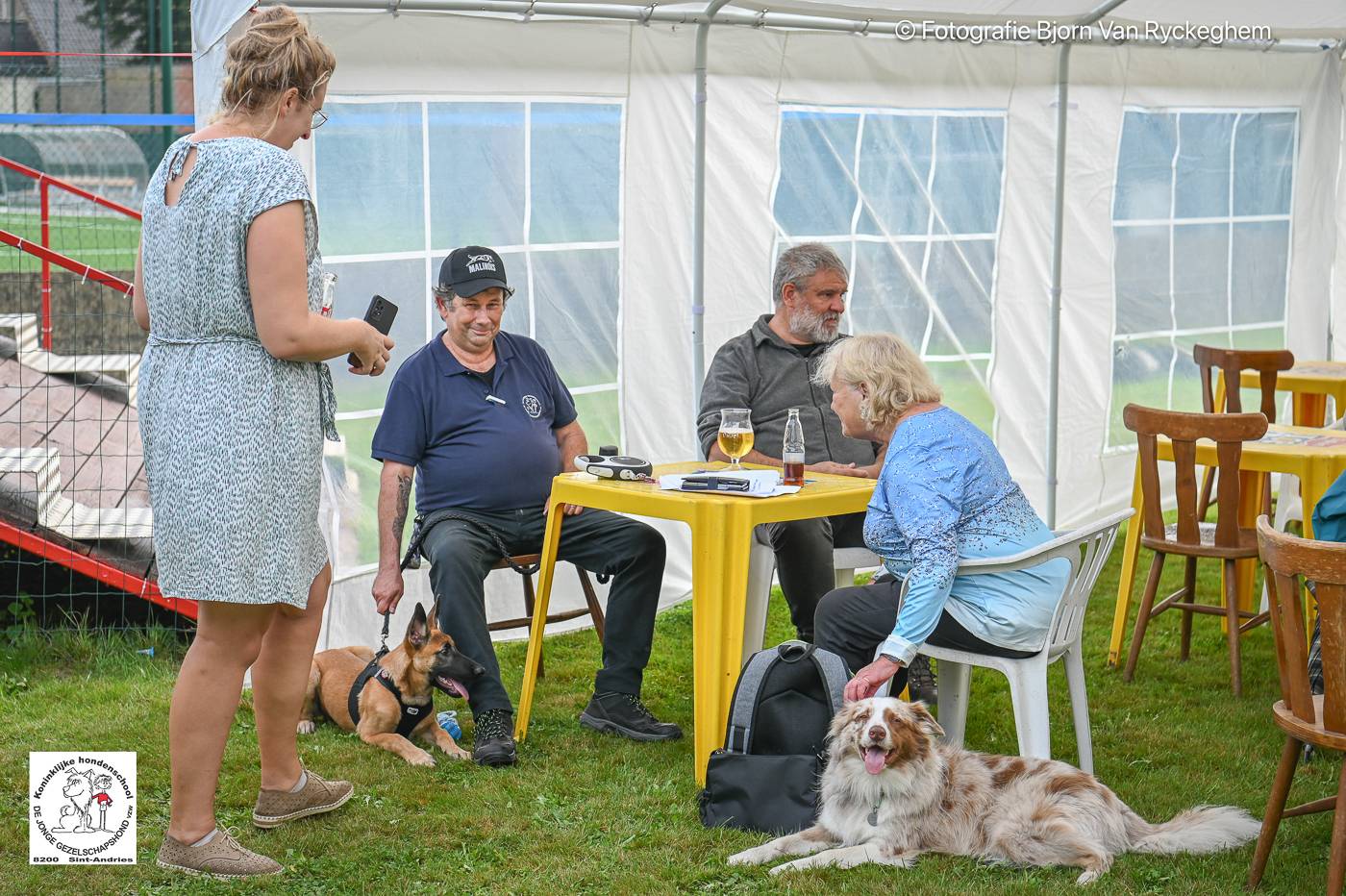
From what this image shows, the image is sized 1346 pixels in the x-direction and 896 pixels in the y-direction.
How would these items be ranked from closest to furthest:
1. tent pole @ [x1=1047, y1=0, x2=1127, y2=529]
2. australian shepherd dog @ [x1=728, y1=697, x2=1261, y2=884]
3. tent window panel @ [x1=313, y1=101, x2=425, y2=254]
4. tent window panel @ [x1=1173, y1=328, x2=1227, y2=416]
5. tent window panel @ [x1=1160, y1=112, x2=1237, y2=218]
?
australian shepherd dog @ [x1=728, y1=697, x2=1261, y2=884] → tent window panel @ [x1=313, y1=101, x2=425, y2=254] → tent pole @ [x1=1047, y1=0, x2=1127, y2=529] → tent window panel @ [x1=1160, y1=112, x2=1237, y2=218] → tent window panel @ [x1=1173, y1=328, x2=1227, y2=416]

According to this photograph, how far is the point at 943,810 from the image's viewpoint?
3186 millimetres

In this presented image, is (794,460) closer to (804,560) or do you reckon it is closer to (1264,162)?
(804,560)

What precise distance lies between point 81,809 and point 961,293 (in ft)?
14.9

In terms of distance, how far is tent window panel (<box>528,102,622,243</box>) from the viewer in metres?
5.32

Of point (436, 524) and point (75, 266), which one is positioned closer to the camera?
point (436, 524)

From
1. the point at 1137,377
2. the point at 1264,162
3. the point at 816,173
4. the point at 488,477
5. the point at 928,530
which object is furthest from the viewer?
the point at 1264,162

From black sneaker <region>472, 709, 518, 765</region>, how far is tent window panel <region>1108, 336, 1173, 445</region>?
4.25m

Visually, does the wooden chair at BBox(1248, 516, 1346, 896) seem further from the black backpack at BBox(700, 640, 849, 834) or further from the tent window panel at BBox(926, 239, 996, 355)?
the tent window panel at BBox(926, 239, 996, 355)

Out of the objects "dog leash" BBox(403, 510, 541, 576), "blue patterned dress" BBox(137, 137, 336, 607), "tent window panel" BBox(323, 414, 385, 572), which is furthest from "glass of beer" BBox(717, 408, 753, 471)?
"tent window panel" BBox(323, 414, 385, 572)

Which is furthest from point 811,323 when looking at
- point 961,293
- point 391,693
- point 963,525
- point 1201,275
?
point 1201,275

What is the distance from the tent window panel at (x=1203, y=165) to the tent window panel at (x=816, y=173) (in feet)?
6.72

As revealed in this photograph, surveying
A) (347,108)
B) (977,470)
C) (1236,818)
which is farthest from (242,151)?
(1236,818)

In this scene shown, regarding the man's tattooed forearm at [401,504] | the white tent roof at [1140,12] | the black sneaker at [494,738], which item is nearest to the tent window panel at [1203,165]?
the white tent roof at [1140,12]

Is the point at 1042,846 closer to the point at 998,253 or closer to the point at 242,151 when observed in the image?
the point at 242,151
